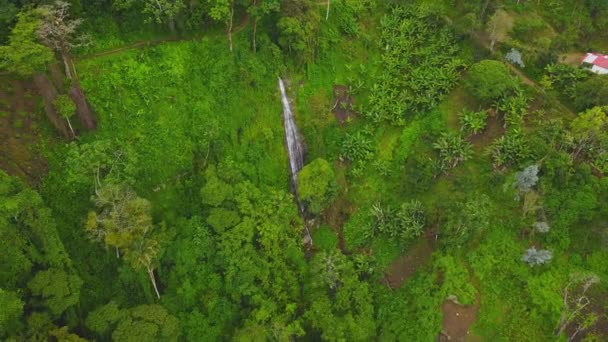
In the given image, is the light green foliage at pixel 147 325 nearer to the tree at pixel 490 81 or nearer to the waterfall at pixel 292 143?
the waterfall at pixel 292 143

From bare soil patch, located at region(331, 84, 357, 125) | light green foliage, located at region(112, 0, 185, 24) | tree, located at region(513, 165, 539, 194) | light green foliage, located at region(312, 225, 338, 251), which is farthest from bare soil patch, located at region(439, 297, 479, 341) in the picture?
light green foliage, located at region(112, 0, 185, 24)

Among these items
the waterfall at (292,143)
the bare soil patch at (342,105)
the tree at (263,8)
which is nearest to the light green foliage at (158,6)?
the tree at (263,8)

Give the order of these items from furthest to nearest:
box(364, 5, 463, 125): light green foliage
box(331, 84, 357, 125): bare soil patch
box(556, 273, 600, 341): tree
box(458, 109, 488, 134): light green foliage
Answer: box(331, 84, 357, 125): bare soil patch < box(364, 5, 463, 125): light green foliage < box(458, 109, 488, 134): light green foliage < box(556, 273, 600, 341): tree

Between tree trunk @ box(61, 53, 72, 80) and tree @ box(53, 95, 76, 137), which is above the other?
tree trunk @ box(61, 53, 72, 80)

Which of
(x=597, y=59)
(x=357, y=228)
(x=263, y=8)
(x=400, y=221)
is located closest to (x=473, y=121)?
(x=400, y=221)

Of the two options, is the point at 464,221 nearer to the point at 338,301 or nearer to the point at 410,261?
the point at 410,261

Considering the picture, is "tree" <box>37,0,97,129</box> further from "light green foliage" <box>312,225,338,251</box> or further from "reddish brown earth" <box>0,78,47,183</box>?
"light green foliage" <box>312,225,338,251</box>
